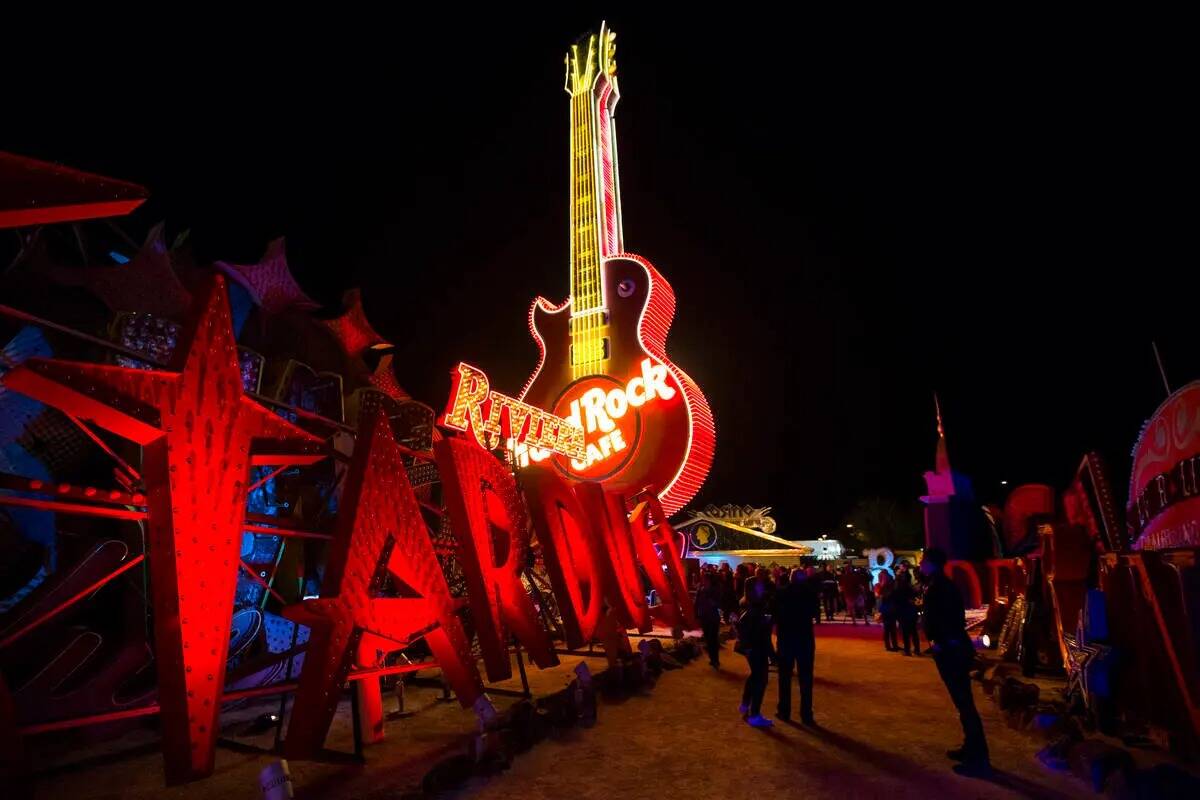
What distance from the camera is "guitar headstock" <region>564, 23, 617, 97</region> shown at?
27438 millimetres

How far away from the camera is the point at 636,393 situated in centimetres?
2277

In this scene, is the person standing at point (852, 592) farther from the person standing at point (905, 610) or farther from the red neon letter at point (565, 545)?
the red neon letter at point (565, 545)

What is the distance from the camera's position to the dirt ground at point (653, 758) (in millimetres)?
5336

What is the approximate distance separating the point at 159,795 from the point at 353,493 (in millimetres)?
2751

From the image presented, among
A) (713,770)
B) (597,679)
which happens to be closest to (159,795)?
(713,770)

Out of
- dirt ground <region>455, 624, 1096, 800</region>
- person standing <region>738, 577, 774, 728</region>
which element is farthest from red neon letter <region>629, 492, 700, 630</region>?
person standing <region>738, 577, 774, 728</region>

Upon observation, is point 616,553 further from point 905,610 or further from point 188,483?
point 188,483

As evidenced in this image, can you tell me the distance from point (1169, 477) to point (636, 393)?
52.9 feet

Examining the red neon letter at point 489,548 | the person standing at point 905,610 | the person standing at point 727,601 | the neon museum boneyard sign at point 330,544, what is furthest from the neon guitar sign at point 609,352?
the red neon letter at point 489,548

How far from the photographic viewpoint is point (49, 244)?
33.4 ft

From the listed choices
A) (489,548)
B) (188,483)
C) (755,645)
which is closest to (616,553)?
(489,548)

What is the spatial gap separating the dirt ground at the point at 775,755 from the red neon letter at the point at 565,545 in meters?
1.32

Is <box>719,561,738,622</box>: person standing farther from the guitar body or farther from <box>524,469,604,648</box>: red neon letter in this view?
<box>524,469,604,648</box>: red neon letter

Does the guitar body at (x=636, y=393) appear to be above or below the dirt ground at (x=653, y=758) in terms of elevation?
above
